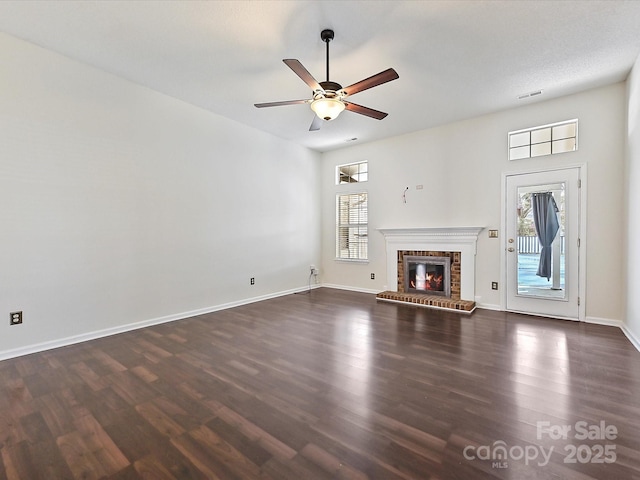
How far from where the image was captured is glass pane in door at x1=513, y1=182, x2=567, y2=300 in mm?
3969

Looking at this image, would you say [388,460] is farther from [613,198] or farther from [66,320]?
[613,198]

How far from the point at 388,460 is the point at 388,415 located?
1.24 feet

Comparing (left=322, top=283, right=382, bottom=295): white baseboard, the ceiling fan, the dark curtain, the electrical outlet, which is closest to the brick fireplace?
(left=322, top=283, right=382, bottom=295): white baseboard

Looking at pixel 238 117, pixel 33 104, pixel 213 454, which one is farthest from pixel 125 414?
pixel 238 117

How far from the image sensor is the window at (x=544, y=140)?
394 centimetres

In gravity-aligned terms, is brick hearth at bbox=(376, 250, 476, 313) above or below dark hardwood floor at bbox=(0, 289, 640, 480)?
above

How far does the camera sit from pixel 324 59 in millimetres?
3064

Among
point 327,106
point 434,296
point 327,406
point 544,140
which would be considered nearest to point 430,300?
point 434,296

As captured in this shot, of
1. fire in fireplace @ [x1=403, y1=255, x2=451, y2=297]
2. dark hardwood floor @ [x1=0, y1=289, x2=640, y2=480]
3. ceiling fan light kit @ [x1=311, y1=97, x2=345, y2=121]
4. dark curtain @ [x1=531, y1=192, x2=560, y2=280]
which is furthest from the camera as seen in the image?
fire in fireplace @ [x1=403, y1=255, x2=451, y2=297]

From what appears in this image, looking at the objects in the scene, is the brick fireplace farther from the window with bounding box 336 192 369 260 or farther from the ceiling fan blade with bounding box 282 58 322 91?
the ceiling fan blade with bounding box 282 58 322 91

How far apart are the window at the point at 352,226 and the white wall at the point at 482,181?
0.16 meters

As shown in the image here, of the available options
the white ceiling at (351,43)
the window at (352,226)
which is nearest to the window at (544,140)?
the white ceiling at (351,43)

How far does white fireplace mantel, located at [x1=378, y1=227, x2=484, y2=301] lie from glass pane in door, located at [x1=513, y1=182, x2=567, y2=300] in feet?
1.97

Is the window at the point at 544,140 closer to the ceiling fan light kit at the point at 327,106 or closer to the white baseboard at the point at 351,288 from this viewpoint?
the ceiling fan light kit at the point at 327,106
